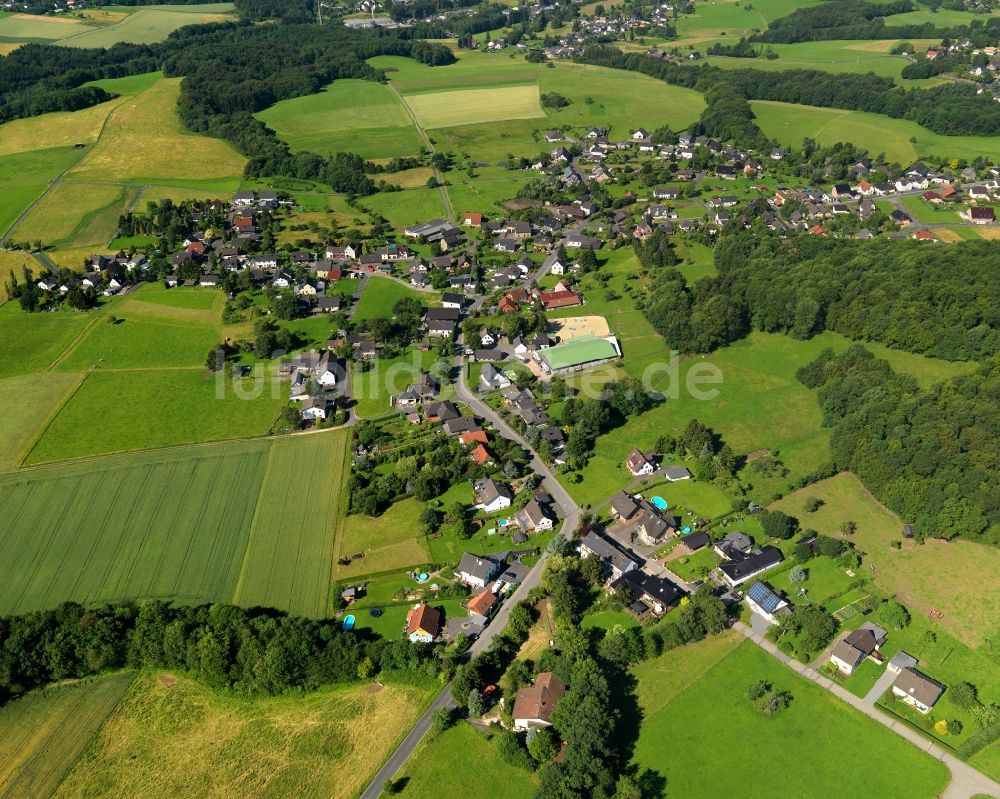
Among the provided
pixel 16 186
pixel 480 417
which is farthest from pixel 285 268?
pixel 16 186

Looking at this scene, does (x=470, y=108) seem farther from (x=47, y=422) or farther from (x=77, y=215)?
(x=47, y=422)

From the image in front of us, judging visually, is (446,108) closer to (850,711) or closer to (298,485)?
(298,485)

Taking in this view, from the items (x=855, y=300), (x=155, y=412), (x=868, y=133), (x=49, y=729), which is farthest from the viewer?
(x=868, y=133)

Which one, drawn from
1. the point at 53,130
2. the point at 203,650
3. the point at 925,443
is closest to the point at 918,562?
the point at 925,443

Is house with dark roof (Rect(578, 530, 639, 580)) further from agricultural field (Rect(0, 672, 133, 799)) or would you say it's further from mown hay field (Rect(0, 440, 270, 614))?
agricultural field (Rect(0, 672, 133, 799))

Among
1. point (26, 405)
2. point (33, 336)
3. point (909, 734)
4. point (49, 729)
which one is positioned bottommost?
point (909, 734)

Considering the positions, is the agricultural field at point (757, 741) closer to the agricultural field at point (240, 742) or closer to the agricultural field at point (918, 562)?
the agricultural field at point (918, 562)

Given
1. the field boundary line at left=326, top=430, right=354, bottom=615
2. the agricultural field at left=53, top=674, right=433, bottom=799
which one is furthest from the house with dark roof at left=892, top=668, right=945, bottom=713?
the field boundary line at left=326, top=430, right=354, bottom=615
